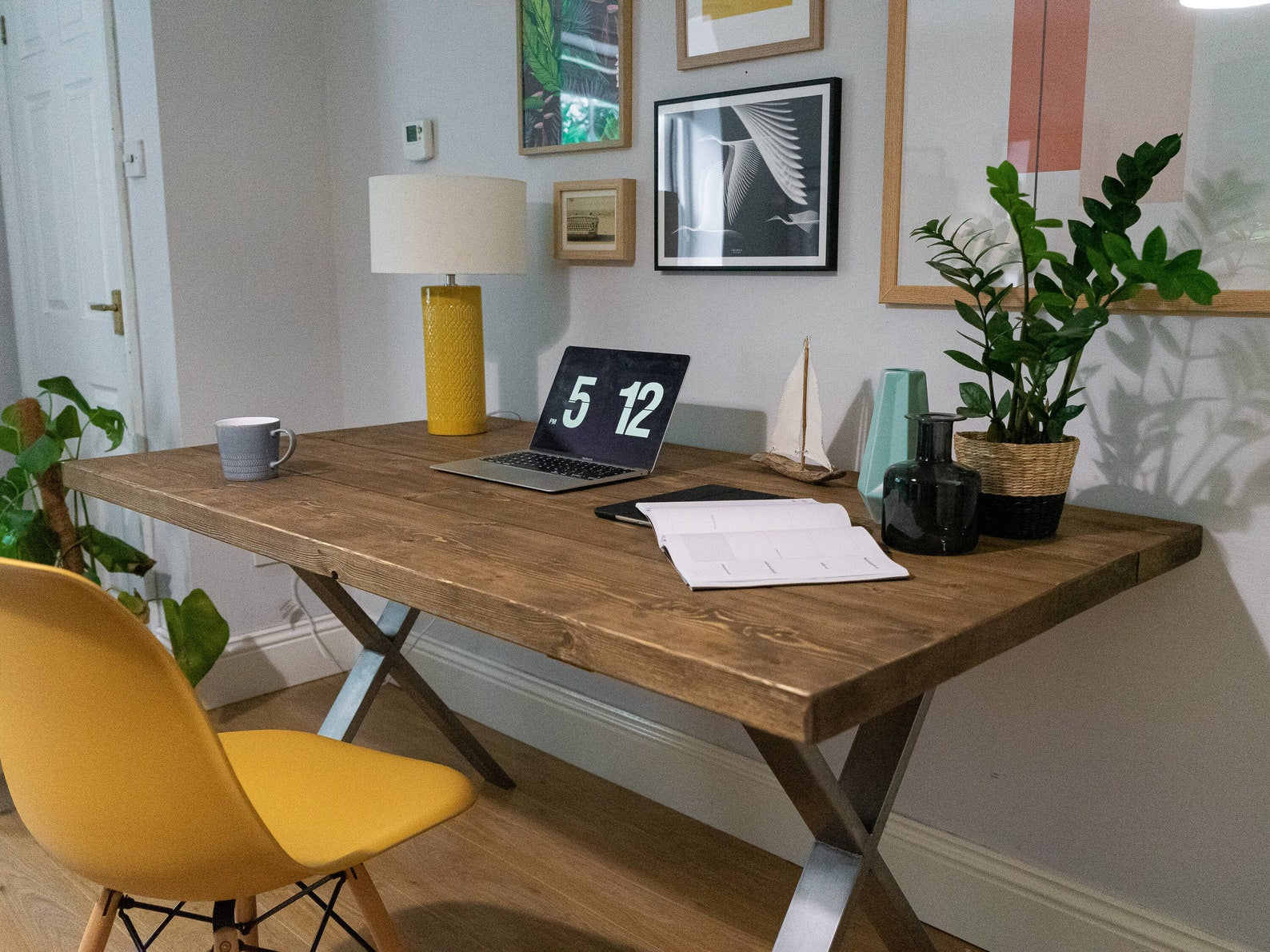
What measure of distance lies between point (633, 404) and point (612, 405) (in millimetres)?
49

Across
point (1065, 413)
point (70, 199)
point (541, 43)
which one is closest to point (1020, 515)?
point (1065, 413)

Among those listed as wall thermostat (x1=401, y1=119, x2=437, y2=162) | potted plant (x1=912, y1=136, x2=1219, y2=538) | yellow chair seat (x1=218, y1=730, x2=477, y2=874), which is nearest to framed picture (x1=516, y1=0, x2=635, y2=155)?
wall thermostat (x1=401, y1=119, x2=437, y2=162)

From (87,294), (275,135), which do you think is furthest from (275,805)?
(87,294)

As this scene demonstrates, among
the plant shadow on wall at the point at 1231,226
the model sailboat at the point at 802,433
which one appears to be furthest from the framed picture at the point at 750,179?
the plant shadow on wall at the point at 1231,226

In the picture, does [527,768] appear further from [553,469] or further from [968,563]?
[968,563]

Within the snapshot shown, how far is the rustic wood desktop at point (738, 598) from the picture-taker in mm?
978

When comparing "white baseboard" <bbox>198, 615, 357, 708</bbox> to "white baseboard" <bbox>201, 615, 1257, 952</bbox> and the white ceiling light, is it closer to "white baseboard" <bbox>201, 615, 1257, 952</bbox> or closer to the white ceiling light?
"white baseboard" <bbox>201, 615, 1257, 952</bbox>

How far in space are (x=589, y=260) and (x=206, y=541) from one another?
4.23 feet

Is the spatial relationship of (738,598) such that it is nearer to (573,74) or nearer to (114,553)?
(573,74)

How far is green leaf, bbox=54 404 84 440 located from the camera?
266cm

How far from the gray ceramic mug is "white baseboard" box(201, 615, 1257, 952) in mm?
1007

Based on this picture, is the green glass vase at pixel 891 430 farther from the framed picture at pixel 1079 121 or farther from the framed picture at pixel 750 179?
the framed picture at pixel 750 179

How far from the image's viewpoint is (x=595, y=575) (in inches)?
48.5

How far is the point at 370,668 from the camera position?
7.07ft
